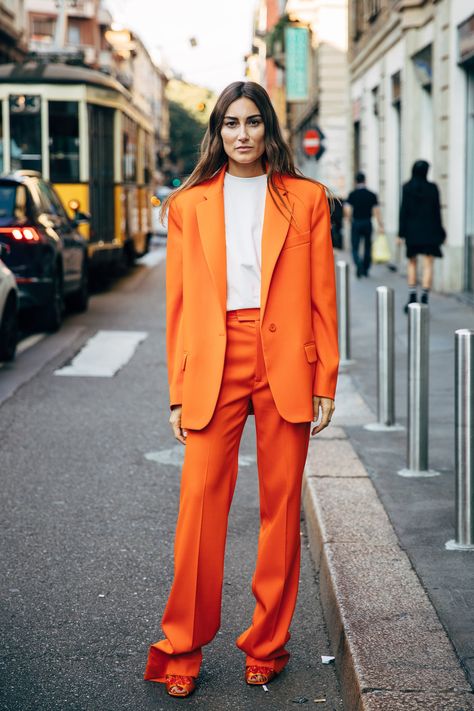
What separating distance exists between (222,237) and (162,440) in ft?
14.4

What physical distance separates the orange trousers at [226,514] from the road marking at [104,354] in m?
6.93

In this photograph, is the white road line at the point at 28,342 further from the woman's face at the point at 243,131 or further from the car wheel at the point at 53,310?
the woman's face at the point at 243,131

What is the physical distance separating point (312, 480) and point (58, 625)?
1.96 metres

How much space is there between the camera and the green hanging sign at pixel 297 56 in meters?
39.2

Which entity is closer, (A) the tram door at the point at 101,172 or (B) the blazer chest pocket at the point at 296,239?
(B) the blazer chest pocket at the point at 296,239

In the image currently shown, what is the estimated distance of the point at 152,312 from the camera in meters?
15.9

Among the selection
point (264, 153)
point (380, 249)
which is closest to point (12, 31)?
point (380, 249)

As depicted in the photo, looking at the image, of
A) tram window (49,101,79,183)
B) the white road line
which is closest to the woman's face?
the white road line

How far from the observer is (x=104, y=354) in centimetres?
1172

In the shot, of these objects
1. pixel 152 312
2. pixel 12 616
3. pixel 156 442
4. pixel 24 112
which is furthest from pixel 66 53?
pixel 12 616

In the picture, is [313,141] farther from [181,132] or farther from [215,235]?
[181,132]

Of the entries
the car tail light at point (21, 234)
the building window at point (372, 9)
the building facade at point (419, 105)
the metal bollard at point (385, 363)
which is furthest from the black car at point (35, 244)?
the building window at point (372, 9)

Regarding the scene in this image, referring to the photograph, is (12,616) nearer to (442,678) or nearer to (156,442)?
(442,678)

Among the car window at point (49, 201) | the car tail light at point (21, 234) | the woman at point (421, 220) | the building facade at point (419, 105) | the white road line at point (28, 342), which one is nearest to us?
the white road line at point (28, 342)
